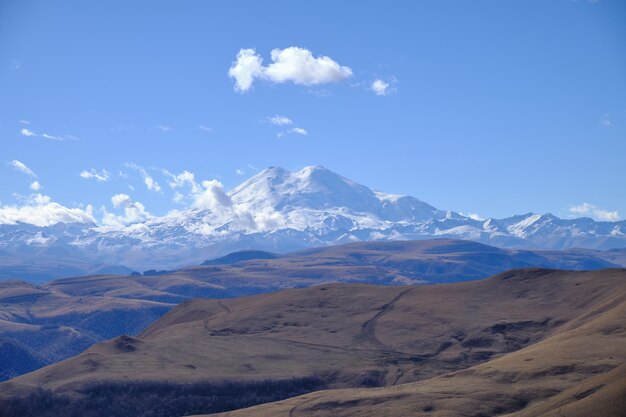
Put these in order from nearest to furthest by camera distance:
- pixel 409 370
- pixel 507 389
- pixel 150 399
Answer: pixel 507 389, pixel 150 399, pixel 409 370

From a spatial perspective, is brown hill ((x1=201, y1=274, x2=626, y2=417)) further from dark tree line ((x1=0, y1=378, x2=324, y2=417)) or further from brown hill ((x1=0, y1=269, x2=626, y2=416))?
dark tree line ((x1=0, y1=378, x2=324, y2=417))

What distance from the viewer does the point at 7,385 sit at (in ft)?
567

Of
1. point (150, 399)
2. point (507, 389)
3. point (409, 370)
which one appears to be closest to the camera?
point (507, 389)

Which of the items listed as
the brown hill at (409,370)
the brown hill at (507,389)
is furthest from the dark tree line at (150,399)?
the brown hill at (507,389)

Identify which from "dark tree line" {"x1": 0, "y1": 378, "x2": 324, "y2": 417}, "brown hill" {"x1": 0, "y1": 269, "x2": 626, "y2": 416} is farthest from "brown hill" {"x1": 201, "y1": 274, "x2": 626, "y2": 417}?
"dark tree line" {"x1": 0, "y1": 378, "x2": 324, "y2": 417}

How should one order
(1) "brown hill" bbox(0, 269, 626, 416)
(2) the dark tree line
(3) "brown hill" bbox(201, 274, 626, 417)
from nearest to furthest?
(3) "brown hill" bbox(201, 274, 626, 417) → (1) "brown hill" bbox(0, 269, 626, 416) → (2) the dark tree line

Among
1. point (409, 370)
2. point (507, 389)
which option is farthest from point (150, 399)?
point (507, 389)

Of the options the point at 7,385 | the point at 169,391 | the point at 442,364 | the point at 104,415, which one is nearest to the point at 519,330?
the point at 442,364

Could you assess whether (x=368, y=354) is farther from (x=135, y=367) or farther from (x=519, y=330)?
(x=135, y=367)

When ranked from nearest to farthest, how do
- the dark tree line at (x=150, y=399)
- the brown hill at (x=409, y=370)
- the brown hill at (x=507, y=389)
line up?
the brown hill at (x=507, y=389) < the brown hill at (x=409, y=370) < the dark tree line at (x=150, y=399)

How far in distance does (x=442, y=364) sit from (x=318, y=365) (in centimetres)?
2783

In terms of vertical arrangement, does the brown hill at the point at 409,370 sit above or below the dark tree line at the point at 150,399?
above

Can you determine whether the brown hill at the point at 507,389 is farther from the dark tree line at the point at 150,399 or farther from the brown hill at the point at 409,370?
the dark tree line at the point at 150,399

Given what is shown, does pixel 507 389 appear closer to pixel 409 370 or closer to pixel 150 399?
pixel 409 370
